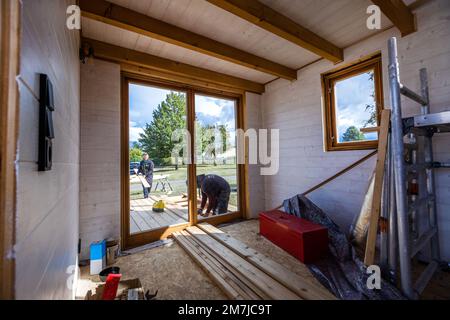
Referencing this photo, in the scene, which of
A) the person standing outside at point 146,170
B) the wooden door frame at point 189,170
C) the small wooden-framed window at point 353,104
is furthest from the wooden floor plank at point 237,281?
the small wooden-framed window at point 353,104

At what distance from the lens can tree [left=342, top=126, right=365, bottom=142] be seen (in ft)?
8.23

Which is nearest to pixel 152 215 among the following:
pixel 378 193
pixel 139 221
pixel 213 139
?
pixel 139 221

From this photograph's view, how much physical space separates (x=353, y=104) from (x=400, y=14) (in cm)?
99

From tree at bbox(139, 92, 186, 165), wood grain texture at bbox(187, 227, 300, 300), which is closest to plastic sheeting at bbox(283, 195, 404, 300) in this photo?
wood grain texture at bbox(187, 227, 300, 300)

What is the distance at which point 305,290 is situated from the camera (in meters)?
1.58

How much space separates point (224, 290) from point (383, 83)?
2831 mm

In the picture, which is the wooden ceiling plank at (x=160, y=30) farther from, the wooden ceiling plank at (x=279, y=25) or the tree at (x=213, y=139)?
the tree at (x=213, y=139)

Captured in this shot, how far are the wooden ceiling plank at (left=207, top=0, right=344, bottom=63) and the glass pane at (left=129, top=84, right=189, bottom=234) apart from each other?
5.52 ft

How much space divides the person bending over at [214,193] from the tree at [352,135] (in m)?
2.03

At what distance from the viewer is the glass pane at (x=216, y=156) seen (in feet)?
10.8

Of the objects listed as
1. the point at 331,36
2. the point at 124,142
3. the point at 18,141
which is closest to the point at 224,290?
the point at 18,141

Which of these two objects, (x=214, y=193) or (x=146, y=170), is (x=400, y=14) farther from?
(x=146, y=170)

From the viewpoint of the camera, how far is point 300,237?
2047mm
